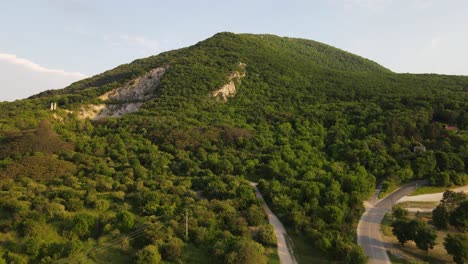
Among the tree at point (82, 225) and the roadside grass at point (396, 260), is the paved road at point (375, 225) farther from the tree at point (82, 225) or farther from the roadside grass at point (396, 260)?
the tree at point (82, 225)

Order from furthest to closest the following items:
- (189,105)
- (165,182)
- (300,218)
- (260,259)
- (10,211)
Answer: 1. (189,105)
2. (165,182)
3. (300,218)
4. (10,211)
5. (260,259)

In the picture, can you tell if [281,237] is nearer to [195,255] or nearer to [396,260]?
[195,255]

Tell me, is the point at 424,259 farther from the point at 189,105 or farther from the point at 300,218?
the point at 189,105

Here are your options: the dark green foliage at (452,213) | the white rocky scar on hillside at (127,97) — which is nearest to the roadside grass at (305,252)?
the dark green foliage at (452,213)

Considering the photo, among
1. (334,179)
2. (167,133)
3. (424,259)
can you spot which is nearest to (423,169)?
(334,179)

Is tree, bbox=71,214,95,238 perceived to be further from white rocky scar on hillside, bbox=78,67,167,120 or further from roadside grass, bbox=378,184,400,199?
white rocky scar on hillside, bbox=78,67,167,120

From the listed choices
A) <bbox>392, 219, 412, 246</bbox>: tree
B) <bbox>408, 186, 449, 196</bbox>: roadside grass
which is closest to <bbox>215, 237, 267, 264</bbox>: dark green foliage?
<bbox>392, 219, 412, 246</bbox>: tree

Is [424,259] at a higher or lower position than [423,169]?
lower
